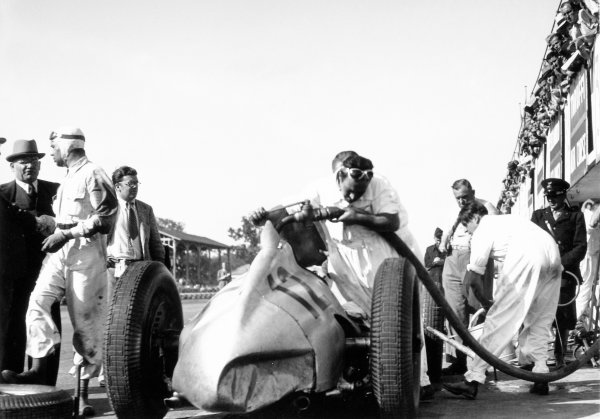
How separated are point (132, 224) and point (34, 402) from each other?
308 cm

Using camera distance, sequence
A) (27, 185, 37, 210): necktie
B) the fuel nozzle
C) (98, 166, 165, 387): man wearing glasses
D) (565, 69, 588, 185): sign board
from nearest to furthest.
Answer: the fuel nozzle, (27, 185, 37, 210): necktie, (98, 166, 165, 387): man wearing glasses, (565, 69, 588, 185): sign board

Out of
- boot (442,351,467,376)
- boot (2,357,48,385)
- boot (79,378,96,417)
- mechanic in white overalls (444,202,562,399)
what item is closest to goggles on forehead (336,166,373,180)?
mechanic in white overalls (444,202,562,399)

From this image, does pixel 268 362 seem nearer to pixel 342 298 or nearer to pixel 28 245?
pixel 342 298

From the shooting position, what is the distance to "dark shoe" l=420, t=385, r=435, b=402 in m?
6.06

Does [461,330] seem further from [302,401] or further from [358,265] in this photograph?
[302,401]

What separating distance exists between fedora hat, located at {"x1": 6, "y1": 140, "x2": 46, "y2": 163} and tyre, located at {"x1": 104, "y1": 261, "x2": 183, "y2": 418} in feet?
8.51

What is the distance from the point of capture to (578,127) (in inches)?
532

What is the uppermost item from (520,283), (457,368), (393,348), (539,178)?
(539,178)

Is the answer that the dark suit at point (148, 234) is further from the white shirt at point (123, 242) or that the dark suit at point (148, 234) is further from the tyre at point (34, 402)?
the tyre at point (34, 402)

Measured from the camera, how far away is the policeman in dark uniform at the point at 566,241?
8422 mm

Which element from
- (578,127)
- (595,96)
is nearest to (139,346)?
(595,96)

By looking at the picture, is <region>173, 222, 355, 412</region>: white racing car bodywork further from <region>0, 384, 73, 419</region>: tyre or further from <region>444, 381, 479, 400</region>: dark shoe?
<region>444, 381, 479, 400</region>: dark shoe

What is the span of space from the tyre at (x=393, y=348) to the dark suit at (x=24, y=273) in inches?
115

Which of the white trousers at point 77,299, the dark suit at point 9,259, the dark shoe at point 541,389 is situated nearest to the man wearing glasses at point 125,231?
the dark suit at point 9,259
